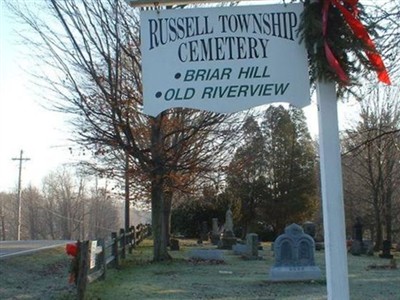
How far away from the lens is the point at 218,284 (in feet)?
44.1

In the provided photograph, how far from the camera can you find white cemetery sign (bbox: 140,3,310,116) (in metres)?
3.66

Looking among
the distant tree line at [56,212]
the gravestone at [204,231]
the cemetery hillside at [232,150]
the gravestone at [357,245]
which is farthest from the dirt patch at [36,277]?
the distant tree line at [56,212]

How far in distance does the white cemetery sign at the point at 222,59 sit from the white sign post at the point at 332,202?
206mm

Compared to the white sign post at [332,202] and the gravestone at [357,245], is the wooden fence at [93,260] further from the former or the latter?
the gravestone at [357,245]

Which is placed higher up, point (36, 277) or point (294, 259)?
point (294, 259)

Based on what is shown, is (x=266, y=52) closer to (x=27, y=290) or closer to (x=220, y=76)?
(x=220, y=76)

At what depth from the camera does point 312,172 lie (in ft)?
151

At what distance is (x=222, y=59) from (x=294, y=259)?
12334mm

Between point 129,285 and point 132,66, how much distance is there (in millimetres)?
8406

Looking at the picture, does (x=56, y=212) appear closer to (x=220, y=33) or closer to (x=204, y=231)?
(x=204, y=231)

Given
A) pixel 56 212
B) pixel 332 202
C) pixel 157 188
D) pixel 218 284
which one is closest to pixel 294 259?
pixel 218 284

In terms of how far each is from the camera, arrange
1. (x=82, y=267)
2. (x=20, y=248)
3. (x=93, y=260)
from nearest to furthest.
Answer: (x=82, y=267) → (x=93, y=260) → (x=20, y=248)

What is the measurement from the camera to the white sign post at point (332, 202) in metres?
3.53

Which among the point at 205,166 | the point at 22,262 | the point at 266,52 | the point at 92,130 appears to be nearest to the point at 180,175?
the point at 205,166
